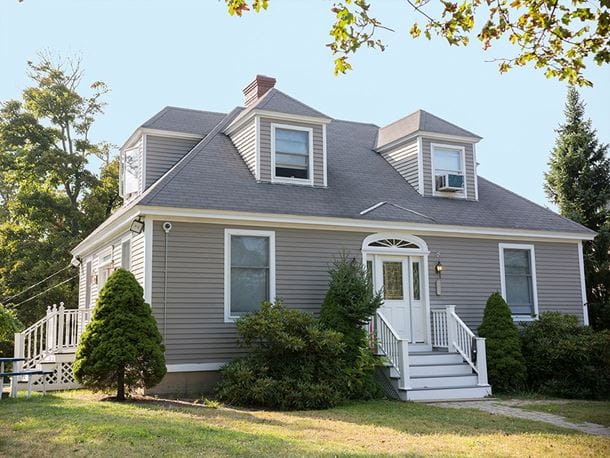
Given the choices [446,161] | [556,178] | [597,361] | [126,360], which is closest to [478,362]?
[597,361]

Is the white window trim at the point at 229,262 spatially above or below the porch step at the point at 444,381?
above

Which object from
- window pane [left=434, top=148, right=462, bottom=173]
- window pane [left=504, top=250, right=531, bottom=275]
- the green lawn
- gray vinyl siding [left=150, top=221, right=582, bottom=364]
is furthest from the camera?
window pane [left=434, top=148, right=462, bottom=173]

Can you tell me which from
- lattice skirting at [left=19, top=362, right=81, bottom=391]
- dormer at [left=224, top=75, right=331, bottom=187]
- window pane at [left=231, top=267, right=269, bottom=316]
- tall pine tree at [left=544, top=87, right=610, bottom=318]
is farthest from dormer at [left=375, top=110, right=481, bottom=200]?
lattice skirting at [left=19, top=362, right=81, bottom=391]

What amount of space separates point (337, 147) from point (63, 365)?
8.66m

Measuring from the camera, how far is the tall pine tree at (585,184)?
63.3 feet

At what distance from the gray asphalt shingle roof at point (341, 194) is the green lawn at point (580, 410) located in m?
4.55

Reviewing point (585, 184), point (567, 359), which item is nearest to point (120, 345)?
point (567, 359)

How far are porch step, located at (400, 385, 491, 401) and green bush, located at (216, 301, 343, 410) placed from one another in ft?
5.29

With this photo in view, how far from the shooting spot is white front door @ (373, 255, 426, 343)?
46.0 feet

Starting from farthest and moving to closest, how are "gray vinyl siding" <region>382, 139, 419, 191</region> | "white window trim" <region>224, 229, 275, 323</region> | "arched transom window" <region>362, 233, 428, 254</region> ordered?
"gray vinyl siding" <region>382, 139, 419, 191</region> → "arched transom window" <region>362, 233, 428, 254</region> → "white window trim" <region>224, 229, 275, 323</region>

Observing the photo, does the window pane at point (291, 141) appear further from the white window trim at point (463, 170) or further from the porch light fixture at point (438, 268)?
the porch light fixture at point (438, 268)

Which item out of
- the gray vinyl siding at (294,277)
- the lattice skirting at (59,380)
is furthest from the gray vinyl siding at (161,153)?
the lattice skirting at (59,380)

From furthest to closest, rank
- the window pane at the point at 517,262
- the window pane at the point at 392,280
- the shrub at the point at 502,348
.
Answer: the window pane at the point at 517,262
the window pane at the point at 392,280
the shrub at the point at 502,348

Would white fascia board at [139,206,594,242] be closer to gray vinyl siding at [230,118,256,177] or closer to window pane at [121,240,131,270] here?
gray vinyl siding at [230,118,256,177]
